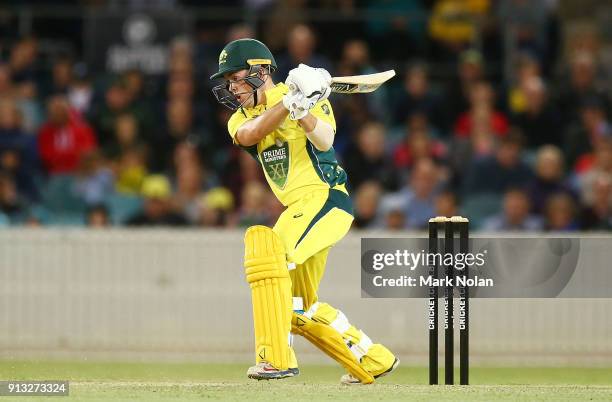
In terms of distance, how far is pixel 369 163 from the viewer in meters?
14.1

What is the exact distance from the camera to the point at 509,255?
8852 mm

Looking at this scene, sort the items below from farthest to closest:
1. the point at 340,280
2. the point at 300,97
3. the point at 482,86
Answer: the point at 482,86 < the point at 340,280 < the point at 300,97

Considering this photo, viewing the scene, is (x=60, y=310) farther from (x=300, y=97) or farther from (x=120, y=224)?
(x=300, y=97)

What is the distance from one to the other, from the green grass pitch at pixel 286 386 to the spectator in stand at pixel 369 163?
10.7ft

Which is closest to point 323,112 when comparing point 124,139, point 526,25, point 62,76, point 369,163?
point 369,163

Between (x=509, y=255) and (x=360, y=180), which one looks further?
(x=360, y=180)

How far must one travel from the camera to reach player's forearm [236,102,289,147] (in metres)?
7.99

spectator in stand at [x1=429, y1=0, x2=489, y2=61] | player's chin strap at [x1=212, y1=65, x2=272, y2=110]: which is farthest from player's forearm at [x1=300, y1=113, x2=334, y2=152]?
spectator in stand at [x1=429, y1=0, x2=489, y2=61]

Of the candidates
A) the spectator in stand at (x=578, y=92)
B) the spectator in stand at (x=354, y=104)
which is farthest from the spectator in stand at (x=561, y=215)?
the spectator in stand at (x=354, y=104)

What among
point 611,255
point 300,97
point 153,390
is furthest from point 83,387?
point 611,255

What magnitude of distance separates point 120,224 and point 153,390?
5.84 meters

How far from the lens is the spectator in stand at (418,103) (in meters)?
15.0

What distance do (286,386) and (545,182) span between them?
596cm

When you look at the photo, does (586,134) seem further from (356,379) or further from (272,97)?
(272,97)
